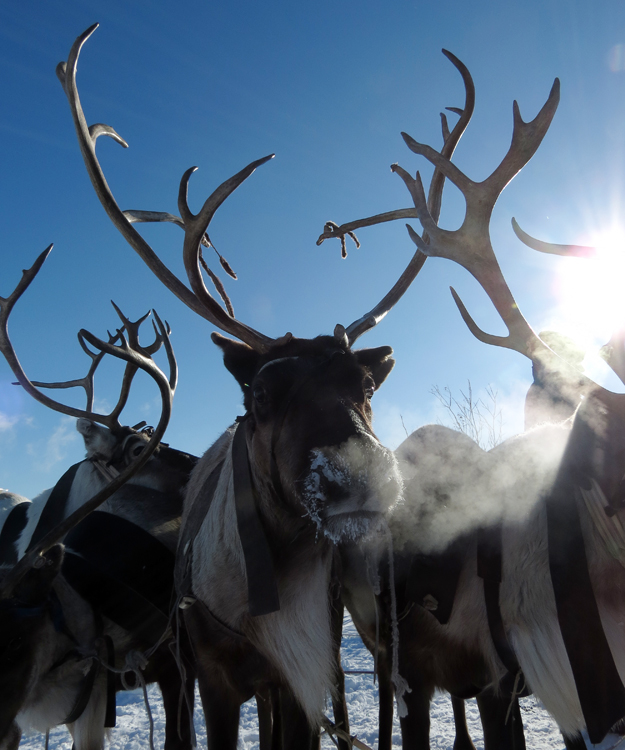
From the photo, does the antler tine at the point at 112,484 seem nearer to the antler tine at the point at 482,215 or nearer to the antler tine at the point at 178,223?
the antler tine at the point at 178,223

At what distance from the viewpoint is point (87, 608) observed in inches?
102

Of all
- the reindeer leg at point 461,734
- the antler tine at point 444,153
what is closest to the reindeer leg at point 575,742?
the reindeer leg at point 461,734

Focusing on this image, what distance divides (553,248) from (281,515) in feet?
4.98

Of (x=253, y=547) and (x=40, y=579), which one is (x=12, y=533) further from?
(x=253, y=547)

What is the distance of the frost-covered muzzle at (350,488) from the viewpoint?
1.57 m

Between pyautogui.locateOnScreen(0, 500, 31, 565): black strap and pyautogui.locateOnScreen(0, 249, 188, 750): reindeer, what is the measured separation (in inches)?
6.2

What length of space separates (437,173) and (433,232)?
1.02m

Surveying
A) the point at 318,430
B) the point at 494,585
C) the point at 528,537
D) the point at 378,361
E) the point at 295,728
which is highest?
the point at 378,361

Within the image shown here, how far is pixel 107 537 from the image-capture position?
279 cm

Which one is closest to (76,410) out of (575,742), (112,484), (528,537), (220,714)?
(112,484)

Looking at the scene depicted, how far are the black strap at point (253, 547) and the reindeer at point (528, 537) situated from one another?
74cm

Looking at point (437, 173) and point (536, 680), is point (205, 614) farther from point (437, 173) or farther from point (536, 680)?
point (437, 173)

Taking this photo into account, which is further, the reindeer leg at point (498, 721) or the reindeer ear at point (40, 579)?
the reindeer ear at point (40, 579)

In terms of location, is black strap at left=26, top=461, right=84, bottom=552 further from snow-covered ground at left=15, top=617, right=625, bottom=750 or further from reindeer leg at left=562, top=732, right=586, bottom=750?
reindeer leg at left=562, top=732, right=586, bottom=750
